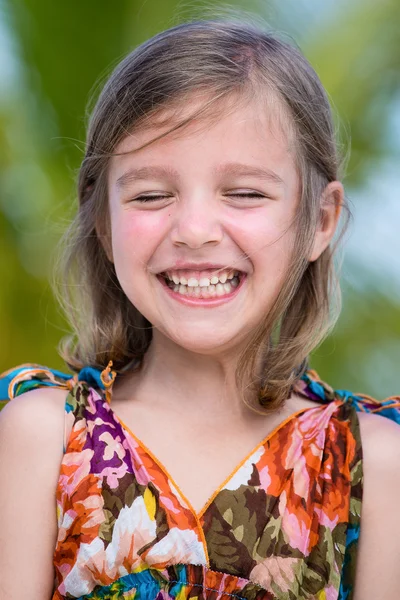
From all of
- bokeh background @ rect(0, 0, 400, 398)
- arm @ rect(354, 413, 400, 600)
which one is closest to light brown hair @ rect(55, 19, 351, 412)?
arm @ rect(354, 413, 400, 600)

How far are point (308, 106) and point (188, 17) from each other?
612 mm

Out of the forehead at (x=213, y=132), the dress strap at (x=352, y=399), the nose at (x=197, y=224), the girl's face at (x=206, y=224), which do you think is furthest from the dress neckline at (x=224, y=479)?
the forehead at (x=213, y=132)

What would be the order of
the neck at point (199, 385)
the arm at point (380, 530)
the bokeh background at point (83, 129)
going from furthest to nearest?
the bokeh background at point (83, 129) < the neck at point (199, 385) < the arm at point (380, 530)

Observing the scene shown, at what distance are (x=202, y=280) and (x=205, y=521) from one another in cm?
53

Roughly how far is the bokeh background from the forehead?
269 cm

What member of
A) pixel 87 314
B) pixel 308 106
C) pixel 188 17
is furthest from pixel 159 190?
pixel 188 17

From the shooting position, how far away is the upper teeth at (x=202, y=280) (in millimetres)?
1968

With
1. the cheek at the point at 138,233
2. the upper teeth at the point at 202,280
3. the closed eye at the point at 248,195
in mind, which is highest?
the closed eye at the point at 248,195

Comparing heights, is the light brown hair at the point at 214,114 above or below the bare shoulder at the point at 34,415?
above

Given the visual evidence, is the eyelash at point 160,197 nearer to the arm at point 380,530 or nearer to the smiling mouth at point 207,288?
the smiling mouth at point 207,288

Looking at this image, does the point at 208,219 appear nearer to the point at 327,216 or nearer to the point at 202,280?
the point at 202,280

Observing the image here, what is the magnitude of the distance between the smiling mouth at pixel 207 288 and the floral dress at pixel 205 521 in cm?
34

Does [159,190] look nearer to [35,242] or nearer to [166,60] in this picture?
[166,60]

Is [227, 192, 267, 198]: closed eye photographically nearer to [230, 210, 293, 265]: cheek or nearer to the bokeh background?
[230, 210, 293, 265]: cheek
